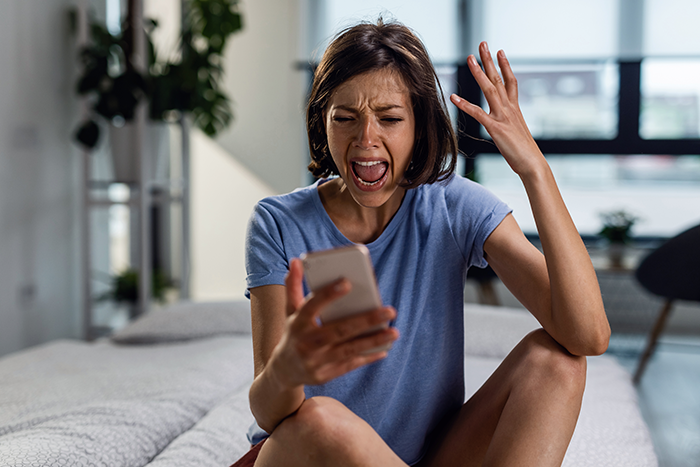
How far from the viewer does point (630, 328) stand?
3305 millimetres

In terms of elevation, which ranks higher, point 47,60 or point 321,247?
point 47,60

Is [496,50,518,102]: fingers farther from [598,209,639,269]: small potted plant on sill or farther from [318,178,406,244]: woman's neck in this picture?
[598,209,639,269]: small potted plant on sill

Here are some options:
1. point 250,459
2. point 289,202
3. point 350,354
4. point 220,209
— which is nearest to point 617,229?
point 220,209

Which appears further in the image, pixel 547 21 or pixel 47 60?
pixel 547 21

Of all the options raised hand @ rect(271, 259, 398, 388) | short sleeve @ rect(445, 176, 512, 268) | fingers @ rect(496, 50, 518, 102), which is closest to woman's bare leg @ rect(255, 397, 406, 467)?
raised hand @ rect(271, 259, 398, 388)

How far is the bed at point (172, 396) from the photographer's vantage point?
1.10 metres

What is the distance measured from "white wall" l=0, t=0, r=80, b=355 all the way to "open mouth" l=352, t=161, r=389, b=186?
2167mm

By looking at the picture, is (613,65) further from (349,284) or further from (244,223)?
(349,284)

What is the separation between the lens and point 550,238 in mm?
860

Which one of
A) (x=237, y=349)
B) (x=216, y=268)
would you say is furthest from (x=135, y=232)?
(x=237, y=349)

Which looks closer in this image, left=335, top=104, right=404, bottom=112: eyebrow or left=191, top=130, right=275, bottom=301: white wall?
left=335, top=104, right=404, bottom=112: eyebrow

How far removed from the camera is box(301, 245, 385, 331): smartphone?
604mm

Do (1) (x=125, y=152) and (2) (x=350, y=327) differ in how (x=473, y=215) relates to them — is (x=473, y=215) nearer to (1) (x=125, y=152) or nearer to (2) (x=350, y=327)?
(2) (x=350, y=327)

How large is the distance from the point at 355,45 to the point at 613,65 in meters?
2.82
